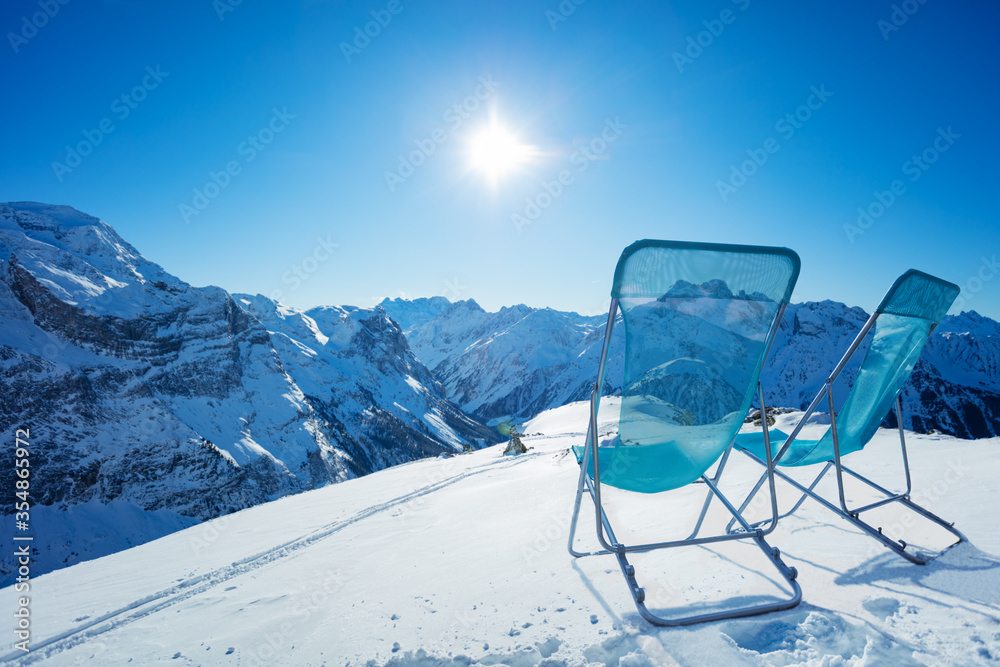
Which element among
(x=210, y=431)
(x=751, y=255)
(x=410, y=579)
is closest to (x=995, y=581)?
(x=751, y=255)

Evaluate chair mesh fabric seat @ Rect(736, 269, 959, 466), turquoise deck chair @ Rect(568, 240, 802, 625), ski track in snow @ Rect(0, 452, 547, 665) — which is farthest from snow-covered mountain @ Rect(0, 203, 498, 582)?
chair mesh fabric seat @ Rect(736, 269, 959, 466)

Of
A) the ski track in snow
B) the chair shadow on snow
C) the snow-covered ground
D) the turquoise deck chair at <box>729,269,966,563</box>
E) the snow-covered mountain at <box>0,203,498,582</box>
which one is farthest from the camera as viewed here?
the snow-covered mountain at <box>0,203,498,582</box>

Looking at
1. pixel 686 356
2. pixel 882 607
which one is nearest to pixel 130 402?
pixel 686 356

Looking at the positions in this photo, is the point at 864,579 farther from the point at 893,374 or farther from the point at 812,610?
the point at 893,374

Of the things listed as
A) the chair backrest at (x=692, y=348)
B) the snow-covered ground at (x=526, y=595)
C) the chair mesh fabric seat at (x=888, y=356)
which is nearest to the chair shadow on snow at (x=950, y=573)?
the snow-covered ground at (x=526, y=595)

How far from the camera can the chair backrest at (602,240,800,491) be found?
2445mm

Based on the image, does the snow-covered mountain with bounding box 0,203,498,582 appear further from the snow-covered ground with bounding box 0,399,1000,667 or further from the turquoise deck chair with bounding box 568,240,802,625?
the turquoise deck chair with bounding box 568,240,802,625

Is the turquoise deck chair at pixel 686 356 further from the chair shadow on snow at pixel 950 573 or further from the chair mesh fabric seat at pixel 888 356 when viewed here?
the chair mesh fabric seat at pixel 888 356

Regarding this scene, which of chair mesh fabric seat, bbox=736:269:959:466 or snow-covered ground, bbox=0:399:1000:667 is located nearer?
snow-covered ground, bbox=0:399:1000:667

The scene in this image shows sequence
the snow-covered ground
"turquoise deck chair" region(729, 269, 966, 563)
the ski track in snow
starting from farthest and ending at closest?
the ski track in snow, "turquoise deck chair" region(729, 269, 966, 563), the snow-covered ground

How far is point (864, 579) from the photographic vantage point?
265 cm

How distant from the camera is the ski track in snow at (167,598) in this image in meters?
3.30

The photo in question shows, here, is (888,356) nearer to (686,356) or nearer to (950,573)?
(950,573)

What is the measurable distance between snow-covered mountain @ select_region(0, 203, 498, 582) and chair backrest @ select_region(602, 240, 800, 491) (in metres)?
67.1
